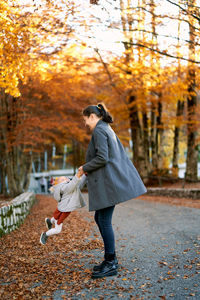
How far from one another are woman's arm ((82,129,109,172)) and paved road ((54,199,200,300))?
1.24m

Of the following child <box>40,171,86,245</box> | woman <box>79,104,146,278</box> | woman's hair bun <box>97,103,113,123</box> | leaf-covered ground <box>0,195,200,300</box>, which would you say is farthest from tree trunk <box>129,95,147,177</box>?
woman <box>79,104,146,278</box>

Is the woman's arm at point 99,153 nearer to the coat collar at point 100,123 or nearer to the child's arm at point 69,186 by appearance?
the coat collar at point 100,123

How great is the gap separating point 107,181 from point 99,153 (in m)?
0.32

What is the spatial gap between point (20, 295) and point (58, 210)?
127cm

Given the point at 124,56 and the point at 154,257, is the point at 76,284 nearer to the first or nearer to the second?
the point at 154,257

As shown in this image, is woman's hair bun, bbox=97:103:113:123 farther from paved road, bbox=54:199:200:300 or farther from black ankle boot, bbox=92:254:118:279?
paved road, bbox=54:199:200:300

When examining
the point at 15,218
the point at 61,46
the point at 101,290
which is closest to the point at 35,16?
the point at 61,46

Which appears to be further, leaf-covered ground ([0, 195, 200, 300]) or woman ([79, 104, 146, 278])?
woman ([79, 104, 146, 278])

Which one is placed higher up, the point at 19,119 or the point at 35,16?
the point at 35,16

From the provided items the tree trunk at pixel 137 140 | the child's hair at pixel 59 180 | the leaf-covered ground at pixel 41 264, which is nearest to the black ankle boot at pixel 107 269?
the leaf-covered ground at pixel 41 264

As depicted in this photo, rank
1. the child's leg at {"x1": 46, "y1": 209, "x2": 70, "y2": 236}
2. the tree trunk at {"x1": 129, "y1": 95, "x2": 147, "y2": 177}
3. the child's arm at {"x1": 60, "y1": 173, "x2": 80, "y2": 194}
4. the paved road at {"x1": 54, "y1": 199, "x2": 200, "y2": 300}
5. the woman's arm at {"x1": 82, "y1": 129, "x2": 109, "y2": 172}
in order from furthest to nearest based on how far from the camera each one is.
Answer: the tree trunk at {"x1": 129, "y1": 95, "x2": 147, "y2": 177}
the child's leg at {"x1": 46, "y1": 209, "x2": 70, "y2": 236}
the child's arm at {"x1": 60, "y1": 173, "x2": 80, "y2": 194}
the woman's arm at {"x1": 82, "y1": 129, "x2": 109, "y2": 172}
the paved road at {"x1": 54, "y1": 199, "x2": 200, "y2": 300}

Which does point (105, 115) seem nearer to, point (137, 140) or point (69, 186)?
point (69, 186)

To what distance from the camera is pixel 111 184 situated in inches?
141

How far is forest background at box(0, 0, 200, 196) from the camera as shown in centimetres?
727
